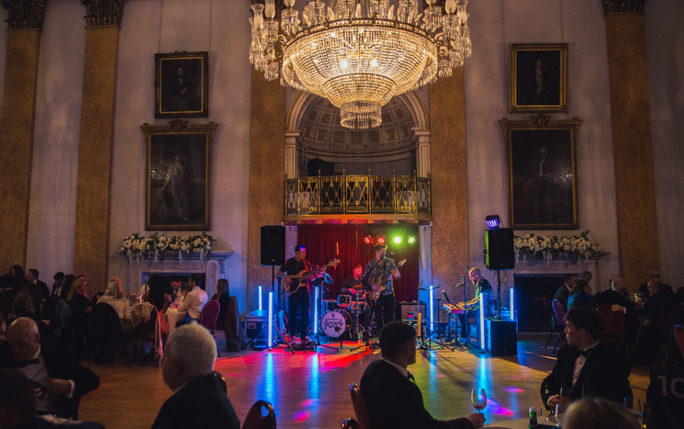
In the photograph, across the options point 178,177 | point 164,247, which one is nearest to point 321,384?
point 164,247

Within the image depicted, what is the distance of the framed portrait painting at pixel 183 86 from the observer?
1149 cm

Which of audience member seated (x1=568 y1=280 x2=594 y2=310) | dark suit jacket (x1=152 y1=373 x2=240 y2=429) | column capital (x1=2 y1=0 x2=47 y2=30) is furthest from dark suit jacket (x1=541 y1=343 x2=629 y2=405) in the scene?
column capital (x1=2 y1=0 x2=47 y2=30)

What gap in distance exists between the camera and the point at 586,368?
300cm

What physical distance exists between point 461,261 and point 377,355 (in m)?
3.58

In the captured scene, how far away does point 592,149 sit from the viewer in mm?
11000

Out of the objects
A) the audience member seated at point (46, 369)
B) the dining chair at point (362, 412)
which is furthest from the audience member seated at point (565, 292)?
the audience member seated at point (46, 369)

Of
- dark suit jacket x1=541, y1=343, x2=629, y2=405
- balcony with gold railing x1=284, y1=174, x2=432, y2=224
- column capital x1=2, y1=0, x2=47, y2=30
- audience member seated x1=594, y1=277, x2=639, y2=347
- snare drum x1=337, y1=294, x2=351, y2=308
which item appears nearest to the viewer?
dark suit jacket x1=541, y1=343, x2=629, y2=405

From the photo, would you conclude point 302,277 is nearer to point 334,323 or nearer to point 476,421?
point 334,323

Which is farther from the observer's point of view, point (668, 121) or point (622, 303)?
point (668, 121)

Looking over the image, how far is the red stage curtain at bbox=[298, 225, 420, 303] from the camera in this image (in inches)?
460

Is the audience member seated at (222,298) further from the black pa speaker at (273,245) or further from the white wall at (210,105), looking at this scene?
the white wall at (210,105)

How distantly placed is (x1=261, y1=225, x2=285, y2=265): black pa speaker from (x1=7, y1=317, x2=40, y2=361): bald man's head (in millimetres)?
6041

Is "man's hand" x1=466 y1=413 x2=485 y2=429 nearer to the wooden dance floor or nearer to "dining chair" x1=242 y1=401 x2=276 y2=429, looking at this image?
"dining chair" x1=242 y1=401 x2=276 y2=429

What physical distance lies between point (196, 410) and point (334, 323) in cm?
745
